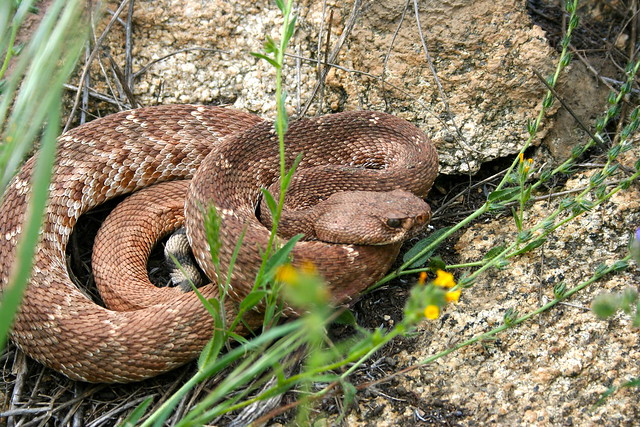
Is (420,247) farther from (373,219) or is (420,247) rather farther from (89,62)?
(89,62)

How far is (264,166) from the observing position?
4.29 metres

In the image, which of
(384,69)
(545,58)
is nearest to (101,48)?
(384,69)

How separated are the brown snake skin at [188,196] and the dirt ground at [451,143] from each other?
255 millimetres

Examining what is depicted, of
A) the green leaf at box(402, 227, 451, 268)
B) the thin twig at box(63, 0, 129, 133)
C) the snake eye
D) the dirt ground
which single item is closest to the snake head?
the snake eye

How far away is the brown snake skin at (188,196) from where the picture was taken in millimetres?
3463

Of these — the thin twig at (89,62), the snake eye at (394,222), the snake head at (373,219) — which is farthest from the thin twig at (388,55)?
the thin twig at (89,62)

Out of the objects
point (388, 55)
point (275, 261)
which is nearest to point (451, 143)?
point (388, 55)

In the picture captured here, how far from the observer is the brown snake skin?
3.46 metres

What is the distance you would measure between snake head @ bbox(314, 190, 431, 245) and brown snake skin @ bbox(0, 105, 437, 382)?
89mm

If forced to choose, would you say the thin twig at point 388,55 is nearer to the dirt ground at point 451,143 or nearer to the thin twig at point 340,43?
the dirt ground at point 451,143

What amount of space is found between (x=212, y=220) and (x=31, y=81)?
801 millimetres

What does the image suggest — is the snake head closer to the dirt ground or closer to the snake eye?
the snake eye

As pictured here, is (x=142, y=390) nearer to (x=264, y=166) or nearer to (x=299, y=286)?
(x=264, y=166)

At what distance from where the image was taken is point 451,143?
180 inches
